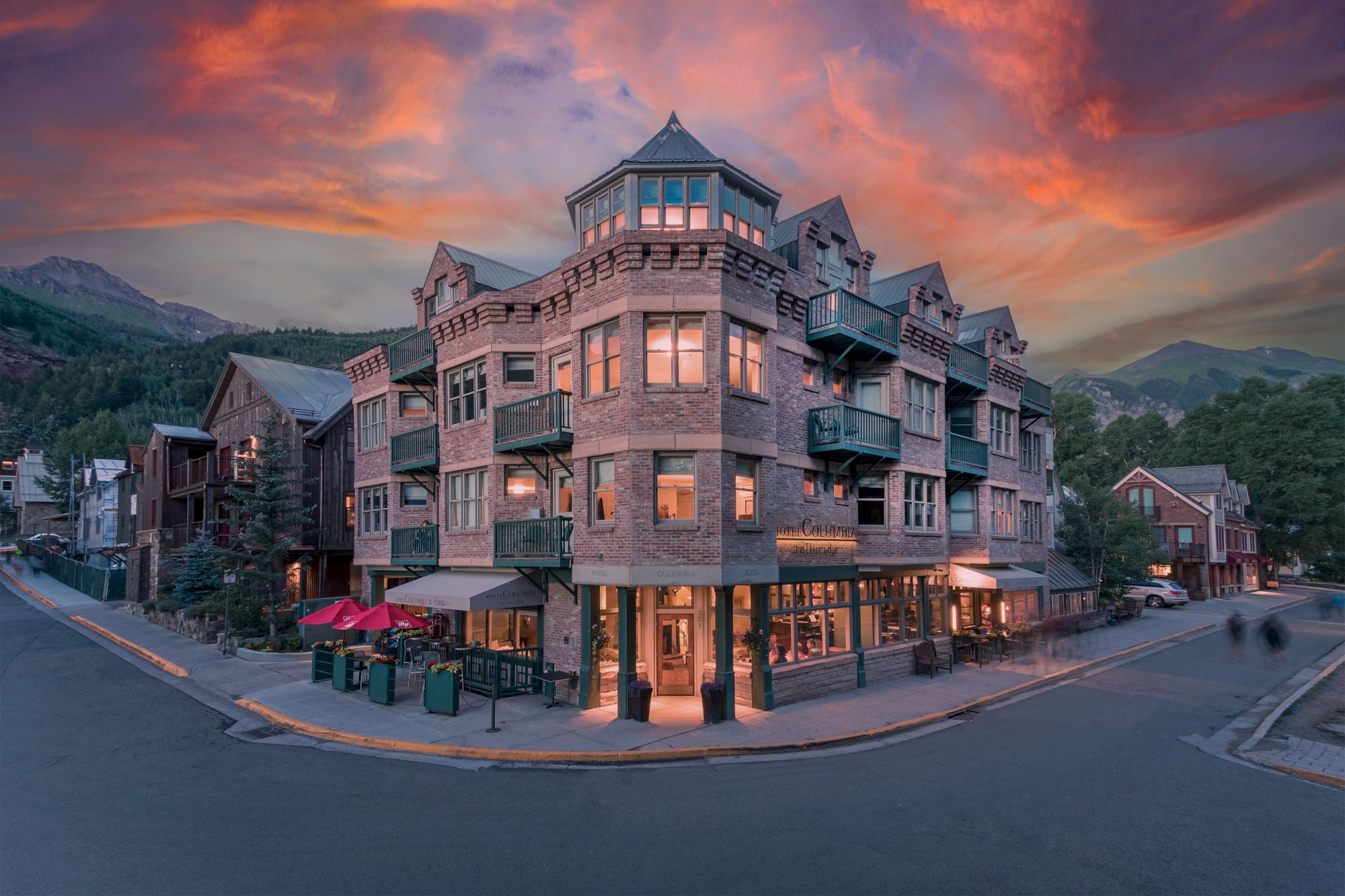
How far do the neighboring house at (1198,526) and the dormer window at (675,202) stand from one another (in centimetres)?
4819

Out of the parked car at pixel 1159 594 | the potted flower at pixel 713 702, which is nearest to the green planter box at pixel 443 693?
the potted flower at pixel 713 702

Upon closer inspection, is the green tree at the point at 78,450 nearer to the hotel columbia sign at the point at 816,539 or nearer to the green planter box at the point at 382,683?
the green planter box at the point at 382,683

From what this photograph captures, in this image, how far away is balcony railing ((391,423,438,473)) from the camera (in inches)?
896

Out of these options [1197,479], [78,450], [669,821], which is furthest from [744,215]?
[78,450]

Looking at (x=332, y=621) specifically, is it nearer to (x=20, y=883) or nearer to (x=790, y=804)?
(x=20, y=883)

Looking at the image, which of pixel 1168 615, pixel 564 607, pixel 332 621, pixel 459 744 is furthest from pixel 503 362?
pixel 1168 615

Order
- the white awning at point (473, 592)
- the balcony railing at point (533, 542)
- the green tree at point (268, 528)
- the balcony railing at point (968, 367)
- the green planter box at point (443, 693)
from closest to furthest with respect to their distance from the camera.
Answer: the green planter box at point (443, 693) < the balcony railing at point (533, 542) < the white awning at point (473, 592) < the balcony railing at point (968, 367) < the green tree at point (268, 528)

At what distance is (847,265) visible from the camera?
22.0 metres

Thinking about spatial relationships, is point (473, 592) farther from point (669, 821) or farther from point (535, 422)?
point (669, 821)

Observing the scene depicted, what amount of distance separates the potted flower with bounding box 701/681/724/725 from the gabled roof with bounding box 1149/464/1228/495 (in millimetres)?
56858

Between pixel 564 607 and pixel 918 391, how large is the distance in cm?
1356

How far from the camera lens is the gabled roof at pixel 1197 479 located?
181 feet

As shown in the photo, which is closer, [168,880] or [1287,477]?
[168,880]

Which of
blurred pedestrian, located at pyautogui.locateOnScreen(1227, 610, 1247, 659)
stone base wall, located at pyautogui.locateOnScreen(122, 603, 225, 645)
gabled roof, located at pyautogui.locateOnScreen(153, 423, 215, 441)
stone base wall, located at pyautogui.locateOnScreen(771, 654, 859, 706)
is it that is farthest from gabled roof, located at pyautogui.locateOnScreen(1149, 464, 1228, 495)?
gabled roof, located at pyautogui.locateOnScreen(153, 423, 215, 441)
